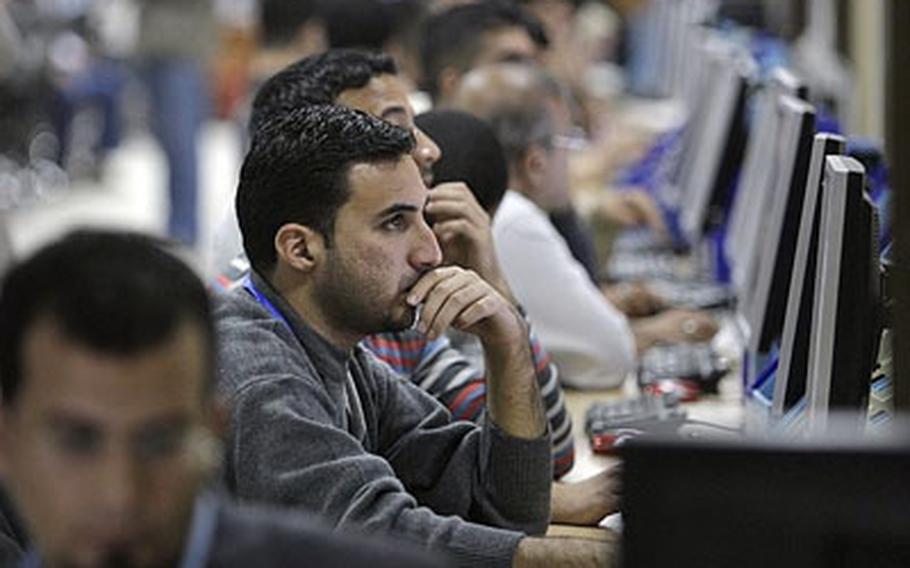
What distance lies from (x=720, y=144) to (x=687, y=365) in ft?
4.46

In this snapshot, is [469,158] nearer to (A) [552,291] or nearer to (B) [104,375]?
(A) [552,291]

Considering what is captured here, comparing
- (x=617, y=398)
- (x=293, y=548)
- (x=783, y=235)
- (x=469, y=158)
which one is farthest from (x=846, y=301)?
(x=617, y=398)

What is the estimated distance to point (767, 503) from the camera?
1.53 m

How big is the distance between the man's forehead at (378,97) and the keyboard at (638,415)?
0.58 m

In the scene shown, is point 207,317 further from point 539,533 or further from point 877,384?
point 877,384

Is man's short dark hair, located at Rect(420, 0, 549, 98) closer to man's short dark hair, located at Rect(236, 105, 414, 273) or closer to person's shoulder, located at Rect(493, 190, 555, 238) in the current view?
person's shoulder, located at Rect(493, 190, 555, 238)

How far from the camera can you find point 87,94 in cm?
1313

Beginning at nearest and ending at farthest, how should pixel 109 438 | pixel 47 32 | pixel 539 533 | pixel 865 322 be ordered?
pixel 109 438 < pixel 865 322 < pixel 539 533 < pixel 47 32

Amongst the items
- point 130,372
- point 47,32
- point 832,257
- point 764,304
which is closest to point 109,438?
point 130,372

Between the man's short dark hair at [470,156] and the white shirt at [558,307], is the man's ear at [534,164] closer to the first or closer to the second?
the white shirt at [558,307]

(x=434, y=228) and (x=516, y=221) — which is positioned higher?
(x=434, y=228)

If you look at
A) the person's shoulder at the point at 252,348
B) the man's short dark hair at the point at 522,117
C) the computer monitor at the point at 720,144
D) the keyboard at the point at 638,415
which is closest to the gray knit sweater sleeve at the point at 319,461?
the person's shoulder at the point at 252,348

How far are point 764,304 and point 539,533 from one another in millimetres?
831

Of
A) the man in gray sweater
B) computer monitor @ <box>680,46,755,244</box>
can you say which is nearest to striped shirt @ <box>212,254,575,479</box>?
the man in gray sweater
